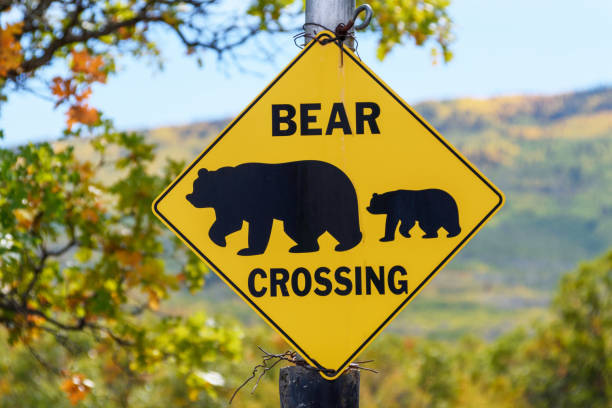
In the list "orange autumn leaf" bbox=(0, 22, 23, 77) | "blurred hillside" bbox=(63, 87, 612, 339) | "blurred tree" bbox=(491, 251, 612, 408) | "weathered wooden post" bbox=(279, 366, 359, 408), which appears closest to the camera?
"weathered wooden post" bbox=(279, 366, 359, 408)

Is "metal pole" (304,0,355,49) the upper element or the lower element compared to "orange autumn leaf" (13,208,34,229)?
upper

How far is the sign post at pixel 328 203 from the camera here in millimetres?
2715

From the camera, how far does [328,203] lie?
2.78m

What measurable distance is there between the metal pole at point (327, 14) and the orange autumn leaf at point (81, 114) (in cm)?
247

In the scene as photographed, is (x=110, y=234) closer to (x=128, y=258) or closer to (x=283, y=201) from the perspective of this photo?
(x=128, y=258)

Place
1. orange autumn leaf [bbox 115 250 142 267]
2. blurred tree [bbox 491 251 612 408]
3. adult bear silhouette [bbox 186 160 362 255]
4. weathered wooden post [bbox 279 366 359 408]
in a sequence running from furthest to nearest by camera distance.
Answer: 1. blurred tree [bbox 491 251 612 408]
2. orange autumn leaf [bbox 115 250 142 267]
3. adult bear silhouette [bbox 186 160 362 255]
4. weathered wooden post [bbox 279 366 359 408]

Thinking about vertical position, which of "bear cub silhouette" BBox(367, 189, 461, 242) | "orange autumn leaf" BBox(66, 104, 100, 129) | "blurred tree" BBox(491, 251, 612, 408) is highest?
"orange autumn leaf" BBox(66, 104, 100, 129)

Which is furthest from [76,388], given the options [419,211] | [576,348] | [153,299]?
[576,348]

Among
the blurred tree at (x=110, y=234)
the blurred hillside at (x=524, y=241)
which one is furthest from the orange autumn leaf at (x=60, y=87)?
the blurred hillside at (x=524, y=241)

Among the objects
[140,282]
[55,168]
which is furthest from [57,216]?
[140,282]

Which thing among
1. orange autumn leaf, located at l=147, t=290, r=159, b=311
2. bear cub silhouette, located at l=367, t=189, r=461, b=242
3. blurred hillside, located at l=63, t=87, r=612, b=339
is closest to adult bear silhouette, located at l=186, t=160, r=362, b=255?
bear cub silhouette, located at l=367, t=189, r=461, b=242

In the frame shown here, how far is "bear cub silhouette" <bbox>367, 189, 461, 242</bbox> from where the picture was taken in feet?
9.11

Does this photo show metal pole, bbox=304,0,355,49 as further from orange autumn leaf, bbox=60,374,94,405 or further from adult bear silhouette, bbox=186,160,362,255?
orange autumn leaf, bbox=60,374,94,405

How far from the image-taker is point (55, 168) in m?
4.74
